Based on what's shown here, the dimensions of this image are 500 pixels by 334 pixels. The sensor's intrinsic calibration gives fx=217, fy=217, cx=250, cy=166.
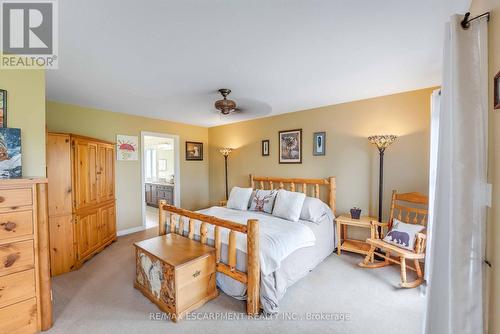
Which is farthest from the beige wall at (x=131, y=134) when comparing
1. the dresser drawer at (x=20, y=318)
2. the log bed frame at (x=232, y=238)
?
the dresser drawer at (x=20, y=318)

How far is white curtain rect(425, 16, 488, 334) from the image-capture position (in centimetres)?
101

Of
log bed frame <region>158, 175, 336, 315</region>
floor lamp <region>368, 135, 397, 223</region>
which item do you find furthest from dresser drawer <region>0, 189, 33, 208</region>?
floor lamp <region>368, 135, 397, 223</region>

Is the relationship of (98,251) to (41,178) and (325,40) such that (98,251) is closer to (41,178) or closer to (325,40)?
(41,178)

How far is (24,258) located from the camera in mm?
1713

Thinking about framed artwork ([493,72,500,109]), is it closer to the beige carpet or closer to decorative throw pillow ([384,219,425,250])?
the beige carpet

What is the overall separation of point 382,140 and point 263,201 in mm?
1887

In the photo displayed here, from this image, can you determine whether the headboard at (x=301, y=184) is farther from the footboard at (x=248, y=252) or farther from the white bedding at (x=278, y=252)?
the footboard at (x=248, y=252)

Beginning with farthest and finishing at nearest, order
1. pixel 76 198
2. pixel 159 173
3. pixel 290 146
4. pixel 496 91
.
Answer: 1. pixel 159 173
2. pixel 290 146
3. pixel 76 198
4. pixel 496 91

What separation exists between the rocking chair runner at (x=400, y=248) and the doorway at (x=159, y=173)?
3.90m

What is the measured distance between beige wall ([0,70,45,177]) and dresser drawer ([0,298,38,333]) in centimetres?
104

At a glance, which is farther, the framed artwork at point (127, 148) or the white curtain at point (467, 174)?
the framed artwork at point (127, 148)

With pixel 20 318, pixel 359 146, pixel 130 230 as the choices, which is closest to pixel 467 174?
pixel 359 146

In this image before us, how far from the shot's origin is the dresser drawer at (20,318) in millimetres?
1641

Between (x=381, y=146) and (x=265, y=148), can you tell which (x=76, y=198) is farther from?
(x=381, y=146)
